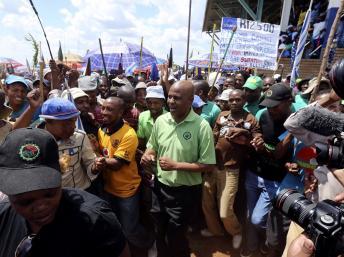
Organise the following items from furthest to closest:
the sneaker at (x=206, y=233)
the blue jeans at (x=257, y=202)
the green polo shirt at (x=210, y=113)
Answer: the green polo shirt at (x=210, y=113) → the sneaker at (x=206, y=233) → the blue jeans at (x=257, y=202)

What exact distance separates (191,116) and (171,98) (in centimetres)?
25

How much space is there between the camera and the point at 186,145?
2.77m

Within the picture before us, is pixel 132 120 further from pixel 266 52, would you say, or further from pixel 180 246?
pixel 266 52

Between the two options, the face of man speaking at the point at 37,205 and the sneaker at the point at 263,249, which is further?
the sneaker at the point at 263,249

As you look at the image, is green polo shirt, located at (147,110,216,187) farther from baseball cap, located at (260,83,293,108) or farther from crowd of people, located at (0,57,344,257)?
baseball cap, located at (260,83,293,108)

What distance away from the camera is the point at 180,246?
297 centimetres

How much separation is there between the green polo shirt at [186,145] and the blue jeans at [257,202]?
0.81 metres

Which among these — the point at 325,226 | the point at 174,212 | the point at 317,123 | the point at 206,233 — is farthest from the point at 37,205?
the point at 206,233

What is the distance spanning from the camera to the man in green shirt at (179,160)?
2770 millimetres

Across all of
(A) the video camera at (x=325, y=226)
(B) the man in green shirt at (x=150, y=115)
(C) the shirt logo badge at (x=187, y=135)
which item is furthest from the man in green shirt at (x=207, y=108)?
(A) the video camera at (x=325, y=226)

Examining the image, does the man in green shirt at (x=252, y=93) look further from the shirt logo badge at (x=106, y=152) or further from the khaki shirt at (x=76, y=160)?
the khaki shirt at (x=76, y=160)

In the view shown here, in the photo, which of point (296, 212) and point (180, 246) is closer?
point (296, 212)

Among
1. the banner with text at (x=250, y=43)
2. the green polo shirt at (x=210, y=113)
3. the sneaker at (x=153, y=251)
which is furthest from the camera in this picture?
the banner with text at (x=250, y=43)

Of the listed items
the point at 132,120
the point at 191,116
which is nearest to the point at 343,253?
the point at 191,116
